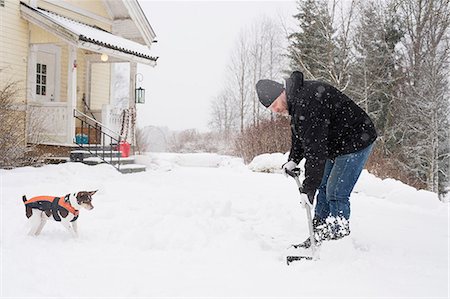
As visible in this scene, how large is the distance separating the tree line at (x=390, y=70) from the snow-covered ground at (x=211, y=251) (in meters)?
11.2

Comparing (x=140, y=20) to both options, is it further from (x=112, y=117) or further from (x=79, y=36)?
(x=79, y=36)

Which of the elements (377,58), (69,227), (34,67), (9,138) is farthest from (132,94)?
(377,58)

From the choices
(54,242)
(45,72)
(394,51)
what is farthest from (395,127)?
(54,242)

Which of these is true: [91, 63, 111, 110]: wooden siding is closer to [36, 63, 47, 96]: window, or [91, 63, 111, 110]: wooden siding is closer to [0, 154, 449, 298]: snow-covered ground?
[36, 63, 47, 96]: window

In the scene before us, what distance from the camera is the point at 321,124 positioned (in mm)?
3160

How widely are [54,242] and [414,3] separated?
22.1 meters

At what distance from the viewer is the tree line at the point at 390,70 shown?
57.2 feet

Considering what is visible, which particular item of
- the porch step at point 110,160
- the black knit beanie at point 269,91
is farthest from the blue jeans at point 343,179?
the porch step at point 110,160

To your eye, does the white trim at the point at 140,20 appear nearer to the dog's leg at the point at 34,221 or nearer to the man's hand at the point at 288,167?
the dog's leg at the point at 34,221

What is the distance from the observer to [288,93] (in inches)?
129

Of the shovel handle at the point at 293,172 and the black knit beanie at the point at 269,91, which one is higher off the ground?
the black knit beanie at the point at 269,91

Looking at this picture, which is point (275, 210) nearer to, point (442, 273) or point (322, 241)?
point (322, 241)

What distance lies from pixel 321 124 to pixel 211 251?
1459mm

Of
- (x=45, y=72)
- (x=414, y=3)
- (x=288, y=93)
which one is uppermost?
(x=414, y=3)
